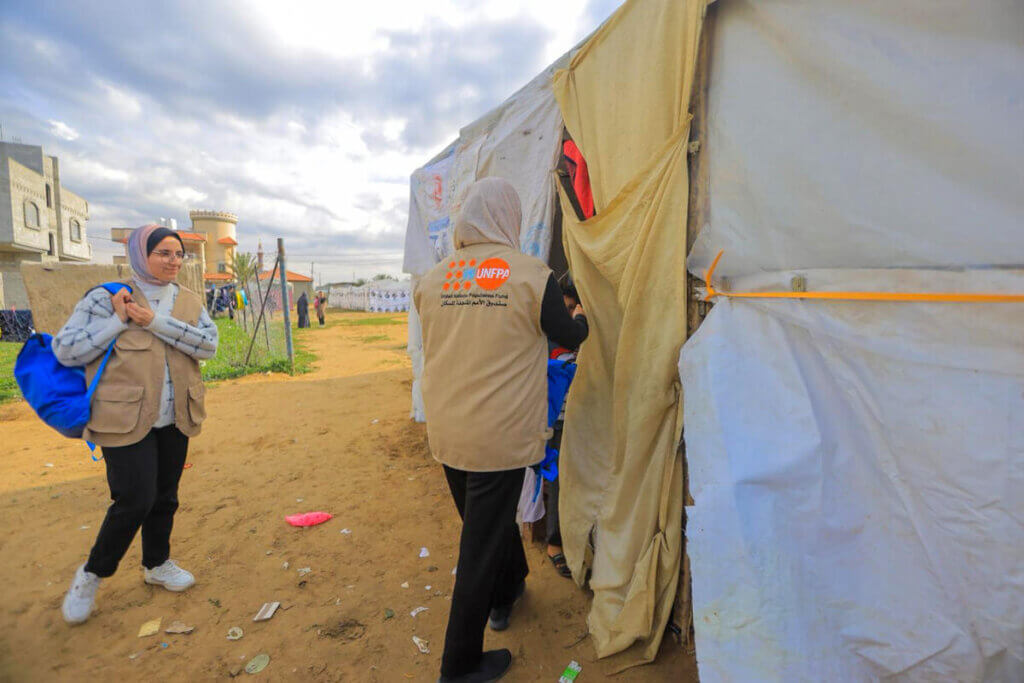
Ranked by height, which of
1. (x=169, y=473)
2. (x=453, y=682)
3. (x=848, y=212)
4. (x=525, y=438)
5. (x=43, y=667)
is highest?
(x=848, y=212)

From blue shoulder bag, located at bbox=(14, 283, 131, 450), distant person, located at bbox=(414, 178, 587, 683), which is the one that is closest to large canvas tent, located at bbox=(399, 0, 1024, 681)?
distant person, located at bbox=(414, 178, 587, 683)

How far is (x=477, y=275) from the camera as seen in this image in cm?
189

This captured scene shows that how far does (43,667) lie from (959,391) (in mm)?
3724

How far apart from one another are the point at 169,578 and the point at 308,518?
939mm

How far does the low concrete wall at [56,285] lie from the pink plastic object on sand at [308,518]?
3.30 metres

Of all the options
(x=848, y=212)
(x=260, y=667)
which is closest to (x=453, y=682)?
(x=260, y=667)

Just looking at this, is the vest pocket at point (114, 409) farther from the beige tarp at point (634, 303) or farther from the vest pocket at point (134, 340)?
Answer: the beige tarp at point (634, 303)

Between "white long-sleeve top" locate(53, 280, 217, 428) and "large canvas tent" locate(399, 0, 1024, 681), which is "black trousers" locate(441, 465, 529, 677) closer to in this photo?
"large canvas tent" locate(399, 0, 1024, 681)

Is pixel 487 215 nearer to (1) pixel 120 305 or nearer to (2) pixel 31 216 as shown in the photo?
(1) pixel 120 305

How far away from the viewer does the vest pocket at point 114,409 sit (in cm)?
219

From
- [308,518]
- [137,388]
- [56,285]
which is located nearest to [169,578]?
[308,518]

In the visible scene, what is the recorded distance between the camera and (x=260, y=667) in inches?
87.0

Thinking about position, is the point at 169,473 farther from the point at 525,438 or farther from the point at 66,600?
the point at 525,438

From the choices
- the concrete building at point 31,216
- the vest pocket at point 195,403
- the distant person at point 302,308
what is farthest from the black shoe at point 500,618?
the concrete building at point 31,216
